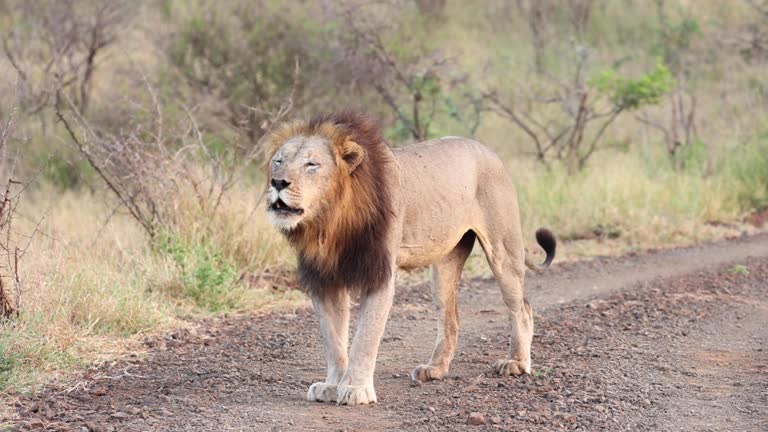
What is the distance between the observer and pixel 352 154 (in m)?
4.91

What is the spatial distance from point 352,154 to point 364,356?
89 cm

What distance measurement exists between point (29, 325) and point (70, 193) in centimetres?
646

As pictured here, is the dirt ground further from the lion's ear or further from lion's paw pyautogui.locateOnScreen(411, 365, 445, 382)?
the lion's ear

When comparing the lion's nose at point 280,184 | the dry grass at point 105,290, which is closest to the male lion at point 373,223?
the lion's nose at point 280,184

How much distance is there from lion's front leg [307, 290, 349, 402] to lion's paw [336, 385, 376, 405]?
0.11 m

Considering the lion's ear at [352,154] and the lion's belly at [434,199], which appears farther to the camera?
the lion's belly at [434,199]

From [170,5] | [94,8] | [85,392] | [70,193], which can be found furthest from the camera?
[170,5]

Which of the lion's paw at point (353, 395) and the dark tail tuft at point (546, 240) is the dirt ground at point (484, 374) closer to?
the lion's paw at point (353, 395)

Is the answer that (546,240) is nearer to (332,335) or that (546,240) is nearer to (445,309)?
(445,309)

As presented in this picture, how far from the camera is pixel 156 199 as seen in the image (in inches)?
332

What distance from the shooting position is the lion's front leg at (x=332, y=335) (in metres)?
5.06

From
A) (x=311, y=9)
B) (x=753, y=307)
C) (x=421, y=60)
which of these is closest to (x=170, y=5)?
(x=311, y=9)

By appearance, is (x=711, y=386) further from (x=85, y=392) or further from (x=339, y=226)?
(x=85, y=392)

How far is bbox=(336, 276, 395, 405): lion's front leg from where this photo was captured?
4914 millimetres
